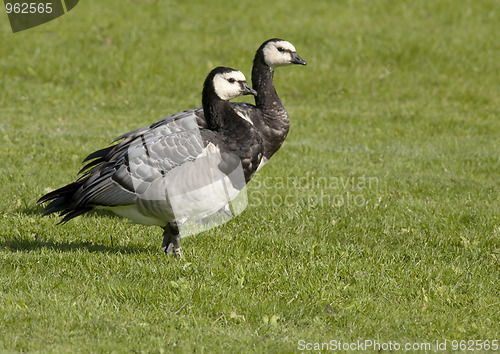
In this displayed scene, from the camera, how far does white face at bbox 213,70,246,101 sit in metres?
7.25

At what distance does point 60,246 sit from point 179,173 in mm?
1978

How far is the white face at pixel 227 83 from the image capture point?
23.8 ft

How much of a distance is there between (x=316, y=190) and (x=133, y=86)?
27.6 feet

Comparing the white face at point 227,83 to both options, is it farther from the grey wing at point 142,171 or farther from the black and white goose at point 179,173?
the grey wing at point 142,171

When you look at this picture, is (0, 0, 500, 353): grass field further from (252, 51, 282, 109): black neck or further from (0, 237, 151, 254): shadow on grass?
(252, 51, 282, 109): black neck

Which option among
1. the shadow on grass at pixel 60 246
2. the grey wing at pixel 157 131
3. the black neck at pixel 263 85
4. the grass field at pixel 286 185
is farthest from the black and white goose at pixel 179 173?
the black neck at pixel 263 85

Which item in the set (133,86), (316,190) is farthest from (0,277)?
(133,86)

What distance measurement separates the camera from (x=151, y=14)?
65.9 feet

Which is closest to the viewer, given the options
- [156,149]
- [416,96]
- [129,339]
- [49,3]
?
[129,339]

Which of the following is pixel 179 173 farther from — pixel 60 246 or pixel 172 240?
pixel 60 246

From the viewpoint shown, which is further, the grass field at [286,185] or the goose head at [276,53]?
the goose head at [276,53]

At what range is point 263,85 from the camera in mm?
9625

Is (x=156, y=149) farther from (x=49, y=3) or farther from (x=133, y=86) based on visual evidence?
(x=49, y=3)

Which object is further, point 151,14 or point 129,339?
point 151,14
